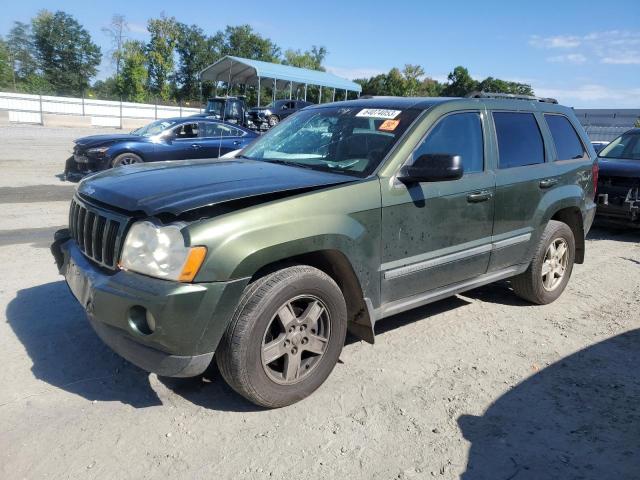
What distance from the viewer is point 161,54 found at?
6253cm

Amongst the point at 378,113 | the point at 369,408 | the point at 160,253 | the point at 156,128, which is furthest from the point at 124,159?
the point at 369,408

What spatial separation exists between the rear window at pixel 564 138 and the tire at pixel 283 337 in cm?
301

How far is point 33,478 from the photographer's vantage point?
2428 millimetres

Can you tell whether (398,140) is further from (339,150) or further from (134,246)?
(134,246)

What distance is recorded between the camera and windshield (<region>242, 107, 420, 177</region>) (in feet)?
11.7

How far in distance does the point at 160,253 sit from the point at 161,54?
66549 mm

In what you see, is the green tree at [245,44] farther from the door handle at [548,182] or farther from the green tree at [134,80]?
the door handle at [548,182]

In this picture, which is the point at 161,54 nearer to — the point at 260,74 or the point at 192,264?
the point at 260,74

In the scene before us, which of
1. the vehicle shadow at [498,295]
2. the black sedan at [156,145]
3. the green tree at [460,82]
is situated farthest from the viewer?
the green tree at [460,82]

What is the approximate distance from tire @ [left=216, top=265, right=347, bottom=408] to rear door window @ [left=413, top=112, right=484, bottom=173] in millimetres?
1284

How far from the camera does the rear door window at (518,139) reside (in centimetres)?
427

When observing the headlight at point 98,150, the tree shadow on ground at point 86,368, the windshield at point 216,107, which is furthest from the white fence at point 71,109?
the tree shadow on ground at point 86,368

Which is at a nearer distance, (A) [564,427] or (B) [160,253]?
(B) [160,253]

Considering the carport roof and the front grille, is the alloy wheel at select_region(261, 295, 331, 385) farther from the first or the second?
the carport roof
